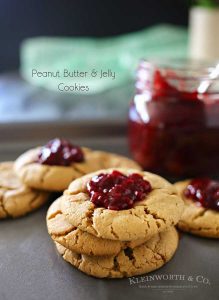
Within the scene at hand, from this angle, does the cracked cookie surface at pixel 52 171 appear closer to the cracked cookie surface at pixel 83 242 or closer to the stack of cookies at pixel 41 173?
the stack of cookies at pixel 41 173

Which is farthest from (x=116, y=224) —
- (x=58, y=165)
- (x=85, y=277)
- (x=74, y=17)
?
(x=74, y=17)

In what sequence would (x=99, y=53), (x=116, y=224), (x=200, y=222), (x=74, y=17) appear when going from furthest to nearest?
(x=74, y=17) < (x=99, y=53) < (x=200, y=222) < (x=116, y=224)

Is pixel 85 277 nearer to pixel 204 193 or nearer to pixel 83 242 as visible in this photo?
pixel 83 242

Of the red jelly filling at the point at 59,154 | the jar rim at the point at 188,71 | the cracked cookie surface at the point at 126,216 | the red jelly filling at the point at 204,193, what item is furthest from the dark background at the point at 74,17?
the cracked cookie surface at the point at 126,216

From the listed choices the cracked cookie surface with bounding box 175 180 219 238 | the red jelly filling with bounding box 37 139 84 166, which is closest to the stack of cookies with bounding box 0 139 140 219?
the red jelly filling with bounding box 37 139 84 166

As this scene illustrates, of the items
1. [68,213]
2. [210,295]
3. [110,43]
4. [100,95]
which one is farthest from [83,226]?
[110,43]

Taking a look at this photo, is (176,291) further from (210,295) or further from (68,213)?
(68,213)

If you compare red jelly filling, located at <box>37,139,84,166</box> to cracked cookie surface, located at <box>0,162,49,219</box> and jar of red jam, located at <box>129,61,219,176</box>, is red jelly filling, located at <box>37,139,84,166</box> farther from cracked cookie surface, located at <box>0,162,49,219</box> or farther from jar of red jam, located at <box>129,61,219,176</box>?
jar of red jam, located at <box>129,61,219,176</box>
